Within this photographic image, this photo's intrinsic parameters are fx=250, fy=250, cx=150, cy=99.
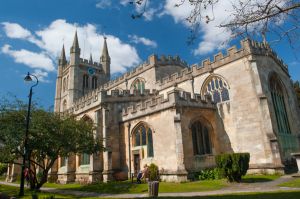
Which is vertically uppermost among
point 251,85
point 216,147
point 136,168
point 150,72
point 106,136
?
point 150,72

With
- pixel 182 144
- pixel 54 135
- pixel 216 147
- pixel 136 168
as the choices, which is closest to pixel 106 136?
pixel 136 168

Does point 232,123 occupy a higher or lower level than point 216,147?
higher

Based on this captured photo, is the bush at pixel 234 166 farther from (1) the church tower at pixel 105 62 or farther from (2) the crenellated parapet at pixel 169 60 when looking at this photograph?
(1) the church tower at pixel 105 62

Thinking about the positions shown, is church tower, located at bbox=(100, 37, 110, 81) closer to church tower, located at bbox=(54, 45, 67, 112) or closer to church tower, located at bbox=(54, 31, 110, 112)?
church tower, located at bbox=(54, 31, 110, 112)

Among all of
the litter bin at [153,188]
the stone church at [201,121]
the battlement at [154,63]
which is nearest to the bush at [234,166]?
the stone church at [201,121]

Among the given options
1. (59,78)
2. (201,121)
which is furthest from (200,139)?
(59,78)

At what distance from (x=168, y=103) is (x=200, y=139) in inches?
161

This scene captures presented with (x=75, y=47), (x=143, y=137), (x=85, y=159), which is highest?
(x=75, y=47)

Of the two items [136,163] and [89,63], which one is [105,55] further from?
[136,163]

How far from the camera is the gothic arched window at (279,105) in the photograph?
2183 centimetres

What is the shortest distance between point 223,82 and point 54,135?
596 inches

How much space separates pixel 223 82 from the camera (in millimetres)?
23078

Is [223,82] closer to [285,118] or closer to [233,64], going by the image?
[233,64]

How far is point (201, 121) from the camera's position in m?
20.9
